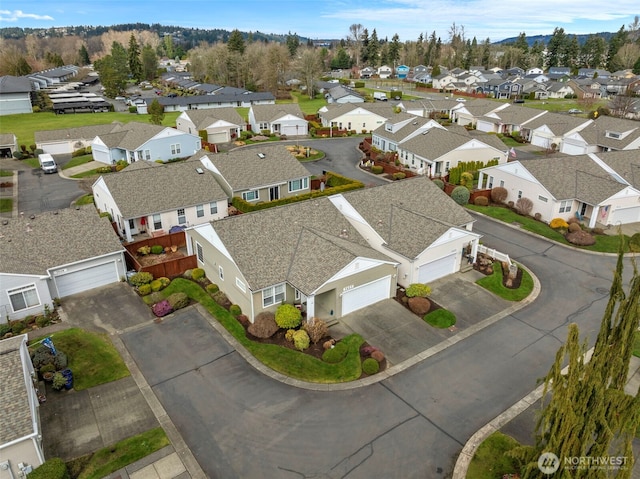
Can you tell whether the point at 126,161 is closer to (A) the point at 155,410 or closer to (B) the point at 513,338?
(A) the point at 155,410

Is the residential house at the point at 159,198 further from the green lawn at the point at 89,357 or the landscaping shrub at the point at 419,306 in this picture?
the landscaping shrub at the point at 419,306

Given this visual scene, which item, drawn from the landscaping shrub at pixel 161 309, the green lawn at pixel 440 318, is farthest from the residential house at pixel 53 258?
the green lawn at pixel 440 318

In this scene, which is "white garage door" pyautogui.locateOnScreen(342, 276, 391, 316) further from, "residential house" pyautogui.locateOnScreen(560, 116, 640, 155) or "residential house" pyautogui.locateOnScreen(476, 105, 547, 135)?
"residential house" pyautogui.locateOnScreen(476, 105, 547, 135)

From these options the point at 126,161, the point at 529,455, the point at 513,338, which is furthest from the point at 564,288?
the point at 126,161

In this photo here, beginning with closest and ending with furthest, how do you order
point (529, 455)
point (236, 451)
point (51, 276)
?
point (529, 455)
point (236, 451)
point (51, 276)

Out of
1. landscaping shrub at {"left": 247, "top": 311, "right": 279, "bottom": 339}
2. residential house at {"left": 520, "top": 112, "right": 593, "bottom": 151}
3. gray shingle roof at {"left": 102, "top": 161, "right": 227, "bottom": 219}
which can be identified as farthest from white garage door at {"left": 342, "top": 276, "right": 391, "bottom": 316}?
residential house at {"left": 520, "top": 112, "right": 593, "bottom": 151}
